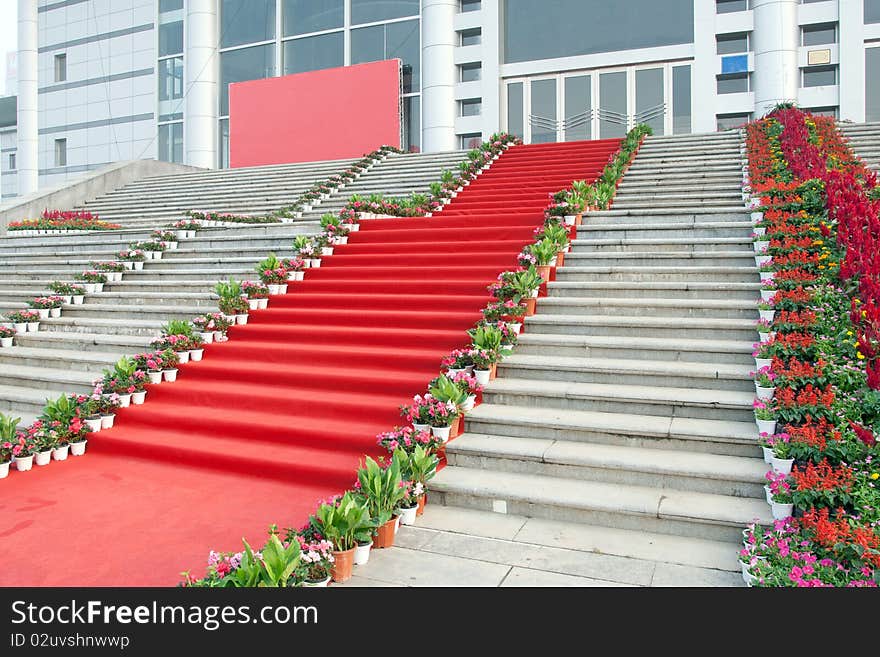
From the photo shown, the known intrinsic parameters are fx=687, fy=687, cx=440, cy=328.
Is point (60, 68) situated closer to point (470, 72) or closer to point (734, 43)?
point (470, 72)

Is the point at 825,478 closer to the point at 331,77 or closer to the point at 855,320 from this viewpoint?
the point at 855,320

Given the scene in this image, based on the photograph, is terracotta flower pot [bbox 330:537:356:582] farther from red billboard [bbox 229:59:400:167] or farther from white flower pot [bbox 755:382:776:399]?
red billboard [bbox 229:59:400:167]

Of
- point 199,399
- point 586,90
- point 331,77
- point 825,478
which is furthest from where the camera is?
point 331,77

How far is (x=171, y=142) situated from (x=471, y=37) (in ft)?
43.3

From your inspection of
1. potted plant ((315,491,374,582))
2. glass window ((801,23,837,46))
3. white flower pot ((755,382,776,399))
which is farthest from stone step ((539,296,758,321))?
glass window ((801,23,837,46))

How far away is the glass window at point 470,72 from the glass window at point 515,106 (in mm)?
1167

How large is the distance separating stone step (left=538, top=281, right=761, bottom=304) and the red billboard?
16.8 metres

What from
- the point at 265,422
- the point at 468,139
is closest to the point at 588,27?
the point at 468,139

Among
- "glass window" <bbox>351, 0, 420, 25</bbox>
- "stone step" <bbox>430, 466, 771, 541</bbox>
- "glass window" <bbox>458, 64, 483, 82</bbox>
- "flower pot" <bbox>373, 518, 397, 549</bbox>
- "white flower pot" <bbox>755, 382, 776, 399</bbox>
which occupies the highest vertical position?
"glass window" <bbox>351, 0, 420, 25</bbox>

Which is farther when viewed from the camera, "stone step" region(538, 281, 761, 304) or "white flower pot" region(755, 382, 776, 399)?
"stone step" region(538, 281, 761, 304)

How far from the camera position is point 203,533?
439cm

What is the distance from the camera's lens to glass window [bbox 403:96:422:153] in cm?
2417
